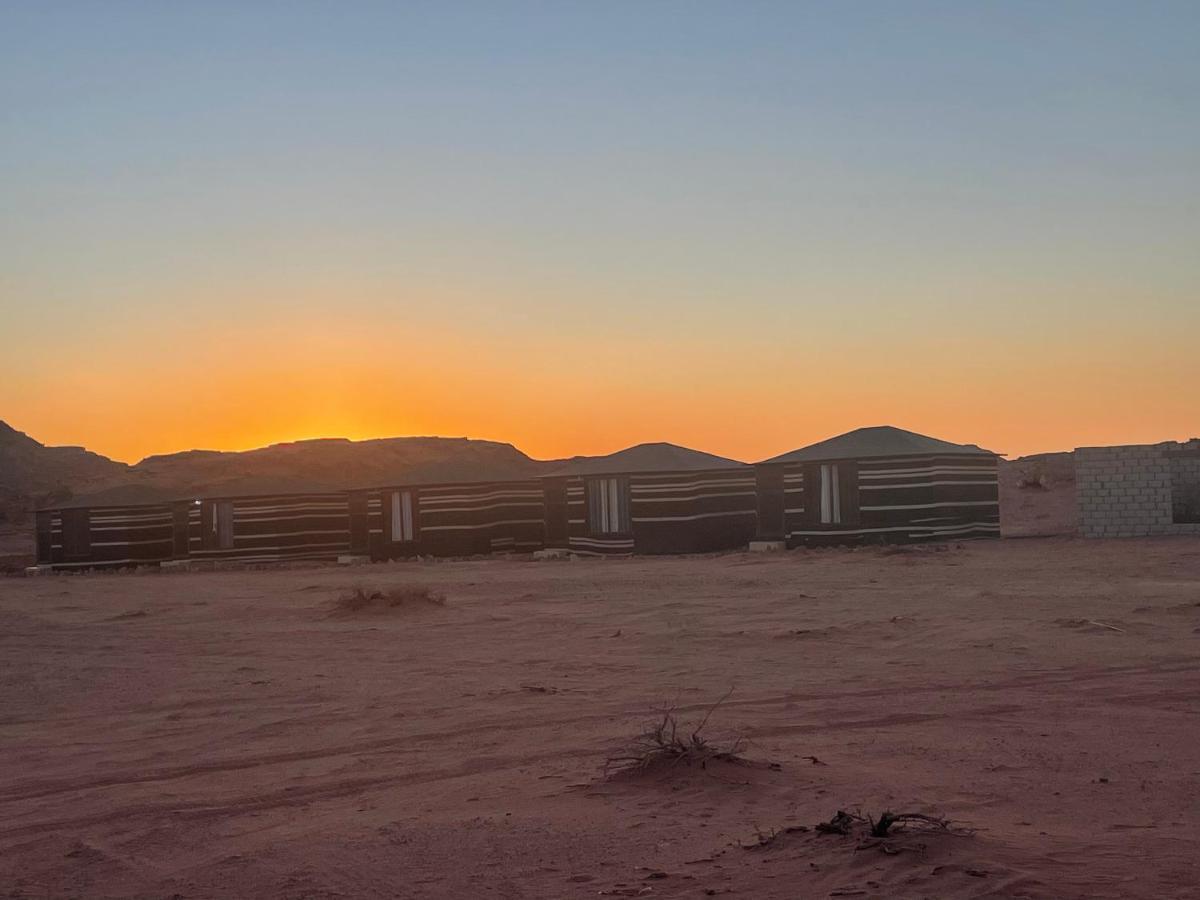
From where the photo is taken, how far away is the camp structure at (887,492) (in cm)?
2962

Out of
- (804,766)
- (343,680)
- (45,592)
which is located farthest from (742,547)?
(804,766)

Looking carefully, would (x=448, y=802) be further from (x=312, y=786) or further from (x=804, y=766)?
(x=804, y=766)

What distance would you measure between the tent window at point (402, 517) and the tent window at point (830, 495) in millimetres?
12270

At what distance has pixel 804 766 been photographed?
6914 millimetres

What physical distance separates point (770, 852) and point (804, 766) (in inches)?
73.9

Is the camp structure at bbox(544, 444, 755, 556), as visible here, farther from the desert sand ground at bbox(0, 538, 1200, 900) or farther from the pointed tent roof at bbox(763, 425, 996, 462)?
the desert sand ground at bbox(0, 538, 1200, 900)

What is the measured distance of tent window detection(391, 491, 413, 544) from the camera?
36.2 metres

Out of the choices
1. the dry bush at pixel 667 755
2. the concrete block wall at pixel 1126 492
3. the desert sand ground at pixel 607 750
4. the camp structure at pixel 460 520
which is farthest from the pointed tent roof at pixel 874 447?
the dry bush at pixel 667 755

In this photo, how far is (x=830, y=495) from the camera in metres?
30.1

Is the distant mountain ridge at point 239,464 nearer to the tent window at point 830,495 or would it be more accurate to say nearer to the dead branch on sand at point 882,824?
the tent window at point 830,495

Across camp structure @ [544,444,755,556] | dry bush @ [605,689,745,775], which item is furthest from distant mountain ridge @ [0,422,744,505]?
dry bush @ [605,689,745,775]

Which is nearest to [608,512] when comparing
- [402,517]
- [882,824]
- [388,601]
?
[402,517]

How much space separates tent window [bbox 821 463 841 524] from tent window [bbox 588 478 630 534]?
509 cm

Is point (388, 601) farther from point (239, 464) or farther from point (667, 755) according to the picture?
point (239, 464)
